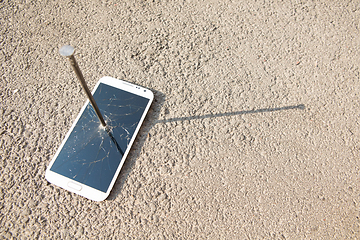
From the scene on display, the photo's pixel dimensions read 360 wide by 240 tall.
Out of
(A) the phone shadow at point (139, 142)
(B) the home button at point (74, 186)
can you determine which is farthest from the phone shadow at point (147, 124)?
(B) the home button at point (74, 186)

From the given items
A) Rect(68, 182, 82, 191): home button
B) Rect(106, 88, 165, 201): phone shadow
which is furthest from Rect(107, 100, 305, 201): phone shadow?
Rect(68, 182, 82, 191): home button

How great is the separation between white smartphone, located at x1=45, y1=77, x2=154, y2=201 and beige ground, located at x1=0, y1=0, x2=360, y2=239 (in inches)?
2.8

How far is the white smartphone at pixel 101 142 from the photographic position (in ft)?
4.37

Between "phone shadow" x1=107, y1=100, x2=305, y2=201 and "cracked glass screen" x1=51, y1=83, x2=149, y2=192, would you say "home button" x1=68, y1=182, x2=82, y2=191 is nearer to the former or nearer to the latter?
"cracked glass screen" x1=51, y1=83, x2=149, y2=192

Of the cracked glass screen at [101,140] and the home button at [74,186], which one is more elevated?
the cracked glass screen at [101,140]

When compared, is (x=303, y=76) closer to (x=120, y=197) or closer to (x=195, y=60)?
(x=195, y=60)

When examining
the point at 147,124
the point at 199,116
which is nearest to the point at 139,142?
the point at 147,124

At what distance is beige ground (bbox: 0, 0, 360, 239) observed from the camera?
4.35 ft

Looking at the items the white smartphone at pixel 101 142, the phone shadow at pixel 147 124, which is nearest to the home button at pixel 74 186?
the white smartphone at pixel 101 142

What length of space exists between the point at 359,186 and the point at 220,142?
0.84 m

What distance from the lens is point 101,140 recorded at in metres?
1.42

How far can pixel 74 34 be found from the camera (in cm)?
175

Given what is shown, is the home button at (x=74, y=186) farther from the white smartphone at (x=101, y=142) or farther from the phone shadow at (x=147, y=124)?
the phone shadow at (x=147, y=124)

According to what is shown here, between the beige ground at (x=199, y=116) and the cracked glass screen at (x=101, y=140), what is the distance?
10cm
